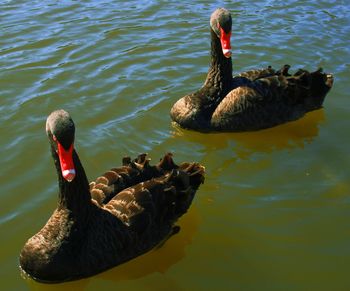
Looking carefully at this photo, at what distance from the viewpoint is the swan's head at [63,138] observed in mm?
4371

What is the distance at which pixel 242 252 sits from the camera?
5289mm

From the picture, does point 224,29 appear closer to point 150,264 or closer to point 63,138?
point 150,264

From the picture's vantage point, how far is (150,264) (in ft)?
17.2

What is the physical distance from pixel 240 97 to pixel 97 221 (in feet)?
10.5

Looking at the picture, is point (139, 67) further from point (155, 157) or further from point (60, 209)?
point (60, 209)

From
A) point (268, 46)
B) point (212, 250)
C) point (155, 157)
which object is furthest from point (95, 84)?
point (212, 250)

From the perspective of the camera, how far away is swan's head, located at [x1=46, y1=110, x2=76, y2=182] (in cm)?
437

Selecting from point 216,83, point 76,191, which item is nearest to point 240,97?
point 216,83

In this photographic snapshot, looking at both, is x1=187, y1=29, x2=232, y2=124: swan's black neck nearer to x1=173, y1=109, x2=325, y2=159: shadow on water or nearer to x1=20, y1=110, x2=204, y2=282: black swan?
x1=173, y1=109, x2=325, y2=159: shadow on water

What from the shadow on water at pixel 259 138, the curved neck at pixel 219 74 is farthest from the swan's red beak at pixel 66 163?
the curved neck at pixel 219 74

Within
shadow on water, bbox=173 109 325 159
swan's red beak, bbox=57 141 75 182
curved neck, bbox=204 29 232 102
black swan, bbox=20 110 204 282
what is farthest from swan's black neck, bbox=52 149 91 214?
curved neck, bbox=204 29 232 102

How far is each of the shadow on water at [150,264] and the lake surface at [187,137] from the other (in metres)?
0.01

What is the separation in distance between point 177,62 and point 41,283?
4.95 metres

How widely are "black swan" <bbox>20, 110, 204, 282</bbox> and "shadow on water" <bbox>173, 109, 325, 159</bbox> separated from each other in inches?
75.1
